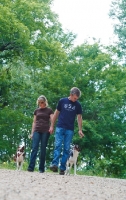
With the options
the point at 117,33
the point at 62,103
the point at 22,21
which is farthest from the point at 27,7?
the point at 62,103

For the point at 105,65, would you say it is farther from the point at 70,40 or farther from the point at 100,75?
the point at 70,40

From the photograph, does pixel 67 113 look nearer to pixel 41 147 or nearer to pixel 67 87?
pixel 41 147

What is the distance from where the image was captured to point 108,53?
3072 cm

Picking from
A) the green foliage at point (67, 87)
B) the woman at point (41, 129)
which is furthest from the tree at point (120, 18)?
the woman at point (41, 129)

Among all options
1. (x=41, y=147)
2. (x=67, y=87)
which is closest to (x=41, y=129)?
(x=41, y=147)

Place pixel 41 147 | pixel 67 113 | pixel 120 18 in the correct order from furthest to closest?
pixel 120 18
pixel 41 147
pixel 67 113

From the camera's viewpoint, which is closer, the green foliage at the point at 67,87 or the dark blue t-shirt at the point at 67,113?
the dark blue t-shirt at the point at 67,113

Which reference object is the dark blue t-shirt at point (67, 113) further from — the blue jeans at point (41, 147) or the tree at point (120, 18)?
the tree at point (120, 18)

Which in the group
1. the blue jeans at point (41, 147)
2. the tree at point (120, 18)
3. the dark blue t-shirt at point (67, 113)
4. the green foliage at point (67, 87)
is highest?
the tree at point (120, 18)

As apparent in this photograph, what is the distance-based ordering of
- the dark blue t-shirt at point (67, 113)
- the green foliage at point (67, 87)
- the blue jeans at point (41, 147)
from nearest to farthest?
the dark blue t-shirt at point (67, 113) → the blue jeans at point (41, 147) → the green foliage at point (67, 87)

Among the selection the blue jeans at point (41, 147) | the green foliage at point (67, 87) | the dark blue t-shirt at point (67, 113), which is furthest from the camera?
the green foliage at point (67, 87)

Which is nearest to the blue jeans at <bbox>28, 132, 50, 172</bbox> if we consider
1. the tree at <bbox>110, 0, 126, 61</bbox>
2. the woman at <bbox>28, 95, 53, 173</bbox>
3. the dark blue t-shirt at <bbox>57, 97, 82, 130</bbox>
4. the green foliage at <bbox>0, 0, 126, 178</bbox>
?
the woman at <bbox>28, 95, 53, 173</bbox>

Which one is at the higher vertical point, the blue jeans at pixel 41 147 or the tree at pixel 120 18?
the tree at pixel 120 18

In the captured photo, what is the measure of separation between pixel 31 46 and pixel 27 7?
1.98m
